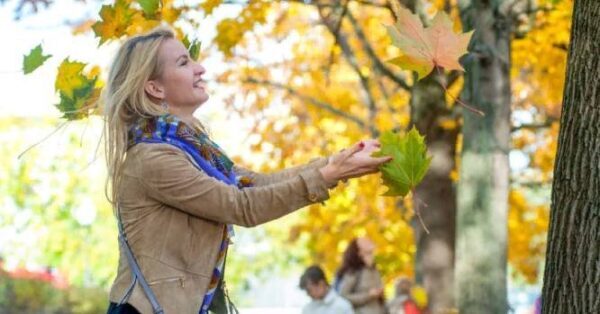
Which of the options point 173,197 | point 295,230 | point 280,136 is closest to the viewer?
point 173,197

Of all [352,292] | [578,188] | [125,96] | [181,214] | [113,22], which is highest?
[113,22]

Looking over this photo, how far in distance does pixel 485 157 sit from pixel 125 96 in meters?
7.02

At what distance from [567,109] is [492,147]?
247 inches

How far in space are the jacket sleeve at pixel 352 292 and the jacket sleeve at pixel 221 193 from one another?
7462 mm

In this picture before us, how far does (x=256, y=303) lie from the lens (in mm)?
63875

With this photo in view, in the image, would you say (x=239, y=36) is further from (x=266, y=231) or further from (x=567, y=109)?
(x=266, y=231)

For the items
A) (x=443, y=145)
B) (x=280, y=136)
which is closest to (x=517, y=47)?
(x=443, y=145)

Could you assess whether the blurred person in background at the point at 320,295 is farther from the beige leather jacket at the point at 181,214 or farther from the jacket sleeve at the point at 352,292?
the beige leather jacket at the point at 181,214

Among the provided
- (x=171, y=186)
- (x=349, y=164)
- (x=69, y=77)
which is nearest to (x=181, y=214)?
(x=171, y=186)

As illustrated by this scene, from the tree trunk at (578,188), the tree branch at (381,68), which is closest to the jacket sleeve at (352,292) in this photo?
the tree branch at (381,68)

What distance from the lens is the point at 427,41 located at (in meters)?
4.20

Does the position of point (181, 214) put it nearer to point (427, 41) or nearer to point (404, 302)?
point (427, 41)

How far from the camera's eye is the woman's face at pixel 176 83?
4.11 metres

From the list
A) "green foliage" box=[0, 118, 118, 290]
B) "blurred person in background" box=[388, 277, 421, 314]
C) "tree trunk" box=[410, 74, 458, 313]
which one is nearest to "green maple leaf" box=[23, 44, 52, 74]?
"blurred person in background" box=[388, 277, 421, 314]
